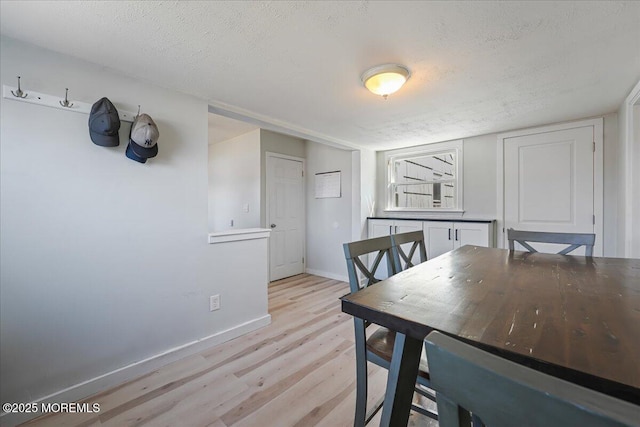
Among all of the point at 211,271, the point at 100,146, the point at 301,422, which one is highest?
the point at 100,146

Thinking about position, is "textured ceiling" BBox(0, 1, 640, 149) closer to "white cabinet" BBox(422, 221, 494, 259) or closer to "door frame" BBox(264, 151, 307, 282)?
"white cabinet" BBox(422, 221, 494, 259)

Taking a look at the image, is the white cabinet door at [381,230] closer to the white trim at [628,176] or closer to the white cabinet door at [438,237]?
the white cabinet door at [438,237]

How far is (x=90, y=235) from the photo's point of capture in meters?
1.68

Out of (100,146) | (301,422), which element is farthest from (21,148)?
(301,422)

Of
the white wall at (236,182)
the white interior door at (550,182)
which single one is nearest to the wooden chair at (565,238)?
the white interior door at (550,182)

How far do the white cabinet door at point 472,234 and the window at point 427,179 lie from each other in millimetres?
404

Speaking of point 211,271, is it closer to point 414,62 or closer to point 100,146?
point 100,146

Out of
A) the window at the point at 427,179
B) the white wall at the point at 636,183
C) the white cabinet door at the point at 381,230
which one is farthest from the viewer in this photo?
the white cabinet door at the point at 381,230

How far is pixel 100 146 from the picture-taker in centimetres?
170

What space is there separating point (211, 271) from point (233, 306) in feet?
1.35

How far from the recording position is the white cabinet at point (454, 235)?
3047 mm

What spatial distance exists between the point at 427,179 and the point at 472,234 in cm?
104

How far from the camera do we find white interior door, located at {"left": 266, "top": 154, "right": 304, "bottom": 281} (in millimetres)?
4160

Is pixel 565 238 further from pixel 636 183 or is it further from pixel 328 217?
pixel 328 217
